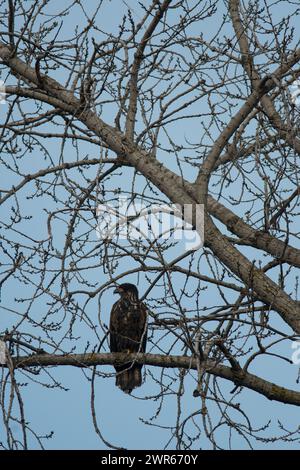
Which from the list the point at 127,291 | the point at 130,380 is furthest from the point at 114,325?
the point at 130,380

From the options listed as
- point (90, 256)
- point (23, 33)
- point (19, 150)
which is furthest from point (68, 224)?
point (23, 33)

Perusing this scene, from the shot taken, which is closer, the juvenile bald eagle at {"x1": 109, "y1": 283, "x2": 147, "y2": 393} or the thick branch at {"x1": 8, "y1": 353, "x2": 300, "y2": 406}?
the thick branch at {"x1": 8, "y1": 353, "x2": 300, "y2": 406}

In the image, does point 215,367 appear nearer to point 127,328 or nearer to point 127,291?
point 127,328

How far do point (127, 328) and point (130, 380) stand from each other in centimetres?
54

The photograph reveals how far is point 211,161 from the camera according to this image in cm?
659

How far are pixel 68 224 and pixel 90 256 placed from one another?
43 cm

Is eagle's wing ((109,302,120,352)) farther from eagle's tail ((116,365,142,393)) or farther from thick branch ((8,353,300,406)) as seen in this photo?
thick branch ((8,353,300,406))

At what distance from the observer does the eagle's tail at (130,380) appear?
8.62m

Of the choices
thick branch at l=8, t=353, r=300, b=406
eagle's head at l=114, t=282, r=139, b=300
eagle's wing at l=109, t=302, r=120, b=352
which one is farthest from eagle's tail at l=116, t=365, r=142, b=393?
thick branch at l=8, t=353, r=300, b=406

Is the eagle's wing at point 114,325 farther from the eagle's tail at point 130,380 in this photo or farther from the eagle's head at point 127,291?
the eagle's tail at point 130,380

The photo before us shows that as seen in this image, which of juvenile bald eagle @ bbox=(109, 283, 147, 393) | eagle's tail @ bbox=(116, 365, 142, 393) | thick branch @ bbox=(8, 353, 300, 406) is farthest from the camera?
eagle's tail @ bbox=(116, 365, 142, 393)

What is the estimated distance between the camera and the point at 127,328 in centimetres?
851

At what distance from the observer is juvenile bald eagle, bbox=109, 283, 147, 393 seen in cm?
851
